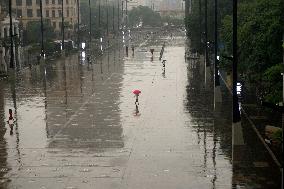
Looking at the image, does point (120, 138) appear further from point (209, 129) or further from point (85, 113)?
point (85, 113)

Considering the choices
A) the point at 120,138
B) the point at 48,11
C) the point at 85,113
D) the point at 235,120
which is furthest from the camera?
the point at 48,11

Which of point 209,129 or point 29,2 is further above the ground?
point 29,2

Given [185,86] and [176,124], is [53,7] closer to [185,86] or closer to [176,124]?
[185,86]

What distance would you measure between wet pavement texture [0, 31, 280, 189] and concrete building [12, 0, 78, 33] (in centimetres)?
8606

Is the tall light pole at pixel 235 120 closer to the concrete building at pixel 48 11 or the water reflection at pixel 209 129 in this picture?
the water reflection at pixel 209 129

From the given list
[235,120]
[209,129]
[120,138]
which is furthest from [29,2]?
[235,120]

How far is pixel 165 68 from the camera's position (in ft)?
190

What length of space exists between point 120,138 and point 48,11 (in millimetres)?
113705

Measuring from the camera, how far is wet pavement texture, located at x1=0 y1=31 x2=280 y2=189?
19.5 meters

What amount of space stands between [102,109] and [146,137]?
27.1 ft

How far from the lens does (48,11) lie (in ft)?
444

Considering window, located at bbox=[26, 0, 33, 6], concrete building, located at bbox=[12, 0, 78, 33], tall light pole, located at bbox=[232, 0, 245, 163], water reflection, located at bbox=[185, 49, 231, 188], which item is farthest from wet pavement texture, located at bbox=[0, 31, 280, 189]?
window, located at bbox=[26, 0, 33, 6]

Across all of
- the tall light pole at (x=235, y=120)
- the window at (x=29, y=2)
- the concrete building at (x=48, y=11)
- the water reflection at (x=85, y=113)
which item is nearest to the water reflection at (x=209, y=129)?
the tall light pole at (x=235, y=120)

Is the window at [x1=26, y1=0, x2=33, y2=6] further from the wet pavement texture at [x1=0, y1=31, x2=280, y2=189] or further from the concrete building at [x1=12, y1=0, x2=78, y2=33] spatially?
the wet pavement texture at [x1=0, y1=31, x2=280, y2=189]
